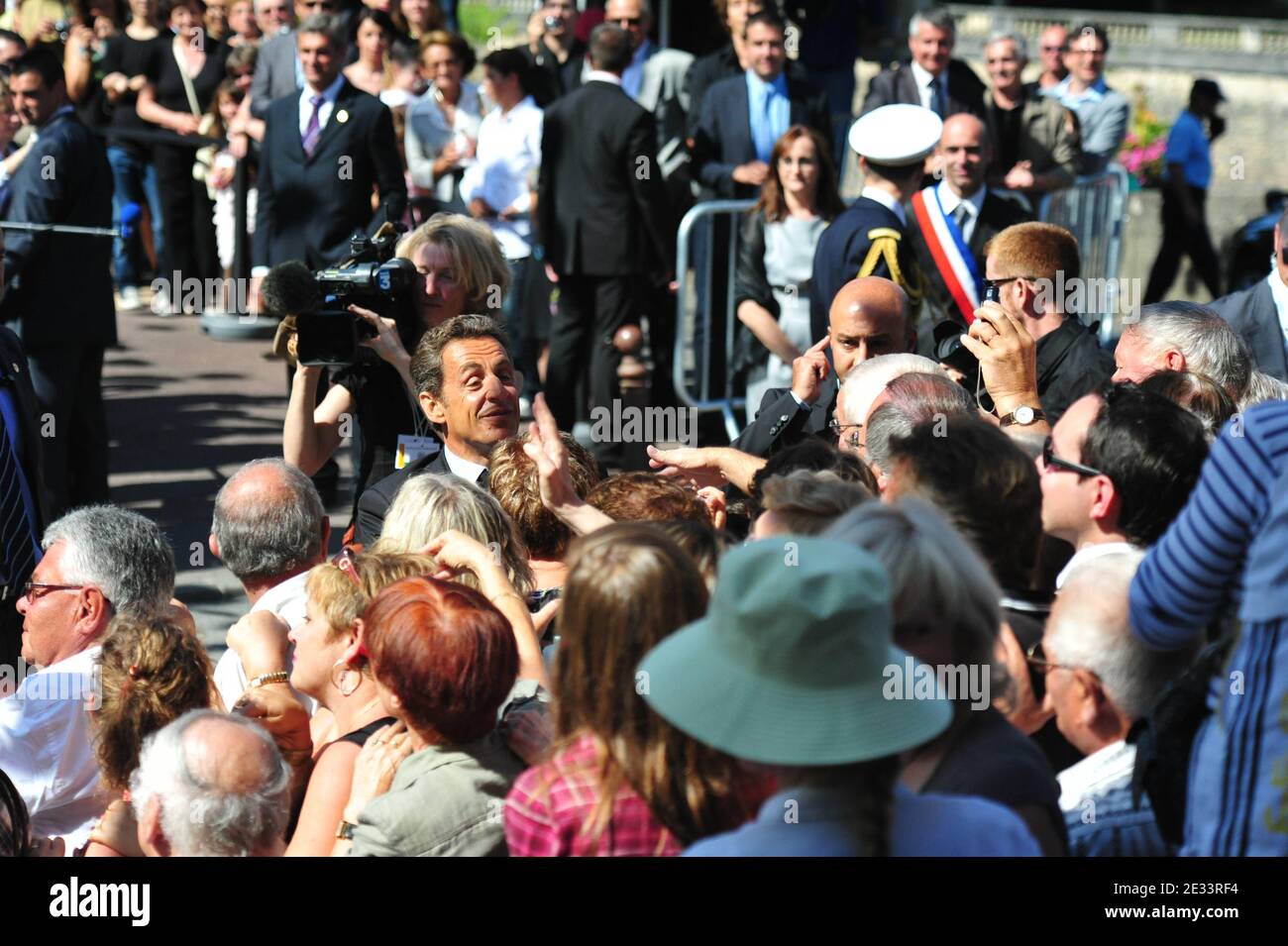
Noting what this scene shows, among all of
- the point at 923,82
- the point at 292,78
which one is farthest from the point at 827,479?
the point at 292,78

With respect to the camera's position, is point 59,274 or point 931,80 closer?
point 59,274

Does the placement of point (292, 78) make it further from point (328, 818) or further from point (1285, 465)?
point (1285, 465)

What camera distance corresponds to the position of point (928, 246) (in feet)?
22.1

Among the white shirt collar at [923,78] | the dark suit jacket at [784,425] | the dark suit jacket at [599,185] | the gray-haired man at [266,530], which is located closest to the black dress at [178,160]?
the dark suit jacket at [599,185]

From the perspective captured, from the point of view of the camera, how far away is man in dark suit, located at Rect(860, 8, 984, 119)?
8750 millimetres

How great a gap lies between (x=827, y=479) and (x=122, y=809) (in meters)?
1.56

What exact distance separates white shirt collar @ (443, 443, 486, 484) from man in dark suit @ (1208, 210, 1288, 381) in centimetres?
252

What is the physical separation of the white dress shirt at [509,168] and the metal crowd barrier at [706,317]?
1.07 metres

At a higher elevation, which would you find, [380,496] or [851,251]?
[851,251]

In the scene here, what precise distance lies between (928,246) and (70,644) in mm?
3853

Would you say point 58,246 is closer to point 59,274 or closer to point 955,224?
point 59,274

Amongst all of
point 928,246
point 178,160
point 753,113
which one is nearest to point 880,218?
point 928,246

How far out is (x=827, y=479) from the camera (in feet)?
11.3

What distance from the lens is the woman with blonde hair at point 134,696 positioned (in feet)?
11.5
